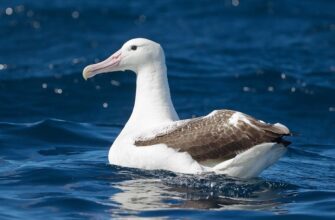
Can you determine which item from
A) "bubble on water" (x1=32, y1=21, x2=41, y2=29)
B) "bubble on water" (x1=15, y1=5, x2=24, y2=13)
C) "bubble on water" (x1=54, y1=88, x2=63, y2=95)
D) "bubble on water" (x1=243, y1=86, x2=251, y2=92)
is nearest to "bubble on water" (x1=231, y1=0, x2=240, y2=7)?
"bubble on water" (x1=32, y1=21, x2=41, y2=29)

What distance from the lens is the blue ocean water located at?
9344 mm

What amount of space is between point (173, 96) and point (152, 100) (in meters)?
5.79

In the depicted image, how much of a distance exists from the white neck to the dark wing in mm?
684

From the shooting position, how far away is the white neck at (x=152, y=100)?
34.9ft

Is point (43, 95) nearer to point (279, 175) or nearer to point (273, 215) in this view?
point (279, 175)

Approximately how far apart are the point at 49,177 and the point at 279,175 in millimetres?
2372

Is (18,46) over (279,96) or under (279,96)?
over

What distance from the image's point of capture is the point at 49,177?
10234mm

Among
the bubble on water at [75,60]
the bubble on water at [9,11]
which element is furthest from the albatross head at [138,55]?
the bubble on water at [9,11]

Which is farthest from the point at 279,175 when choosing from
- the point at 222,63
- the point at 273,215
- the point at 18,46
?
the point at 18,46

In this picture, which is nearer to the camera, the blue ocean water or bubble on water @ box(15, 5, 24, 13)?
the blue ocean water

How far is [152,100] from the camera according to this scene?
10.8 metres

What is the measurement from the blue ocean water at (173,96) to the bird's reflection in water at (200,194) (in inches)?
0.6

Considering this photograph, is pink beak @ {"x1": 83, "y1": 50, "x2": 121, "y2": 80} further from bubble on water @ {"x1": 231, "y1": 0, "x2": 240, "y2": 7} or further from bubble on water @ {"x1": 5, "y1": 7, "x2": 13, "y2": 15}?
bubble on water @ {"x1": 231, "y1": 0, "x2": 240, "y2": 7}
